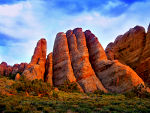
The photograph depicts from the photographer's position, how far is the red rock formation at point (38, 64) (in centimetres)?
3278

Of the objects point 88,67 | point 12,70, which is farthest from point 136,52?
point 12,70

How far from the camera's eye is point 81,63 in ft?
116

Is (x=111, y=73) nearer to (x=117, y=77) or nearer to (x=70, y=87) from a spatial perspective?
(x=117, y=77)

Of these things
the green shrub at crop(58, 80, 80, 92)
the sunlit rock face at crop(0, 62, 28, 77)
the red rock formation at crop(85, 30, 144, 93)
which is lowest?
the green shrub at crop(58, 80, 80, 92)

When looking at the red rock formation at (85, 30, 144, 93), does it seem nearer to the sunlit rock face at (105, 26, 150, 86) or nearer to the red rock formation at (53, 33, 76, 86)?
the red rock formation at (53, 33, 76, 86)

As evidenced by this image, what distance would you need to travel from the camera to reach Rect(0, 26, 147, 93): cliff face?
31.1 m

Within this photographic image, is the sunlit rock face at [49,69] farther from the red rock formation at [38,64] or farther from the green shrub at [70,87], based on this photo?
the green shrub at [70,87]

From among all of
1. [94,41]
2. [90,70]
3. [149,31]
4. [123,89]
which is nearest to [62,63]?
[90,70]

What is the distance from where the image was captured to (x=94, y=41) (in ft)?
135

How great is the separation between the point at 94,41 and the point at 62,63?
39.6ft

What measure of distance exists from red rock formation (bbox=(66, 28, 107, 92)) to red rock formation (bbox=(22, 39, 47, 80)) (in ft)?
26.4

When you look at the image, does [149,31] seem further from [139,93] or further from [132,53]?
[139,93]

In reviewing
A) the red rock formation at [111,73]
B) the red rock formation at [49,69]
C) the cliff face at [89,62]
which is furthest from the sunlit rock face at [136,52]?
the red rock formation at [49,69]

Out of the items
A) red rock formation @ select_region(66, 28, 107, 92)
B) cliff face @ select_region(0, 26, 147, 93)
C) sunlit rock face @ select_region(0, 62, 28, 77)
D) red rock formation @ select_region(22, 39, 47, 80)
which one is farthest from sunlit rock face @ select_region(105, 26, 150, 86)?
sunlit rock face @ select_region(0, 62, 28, 77)
